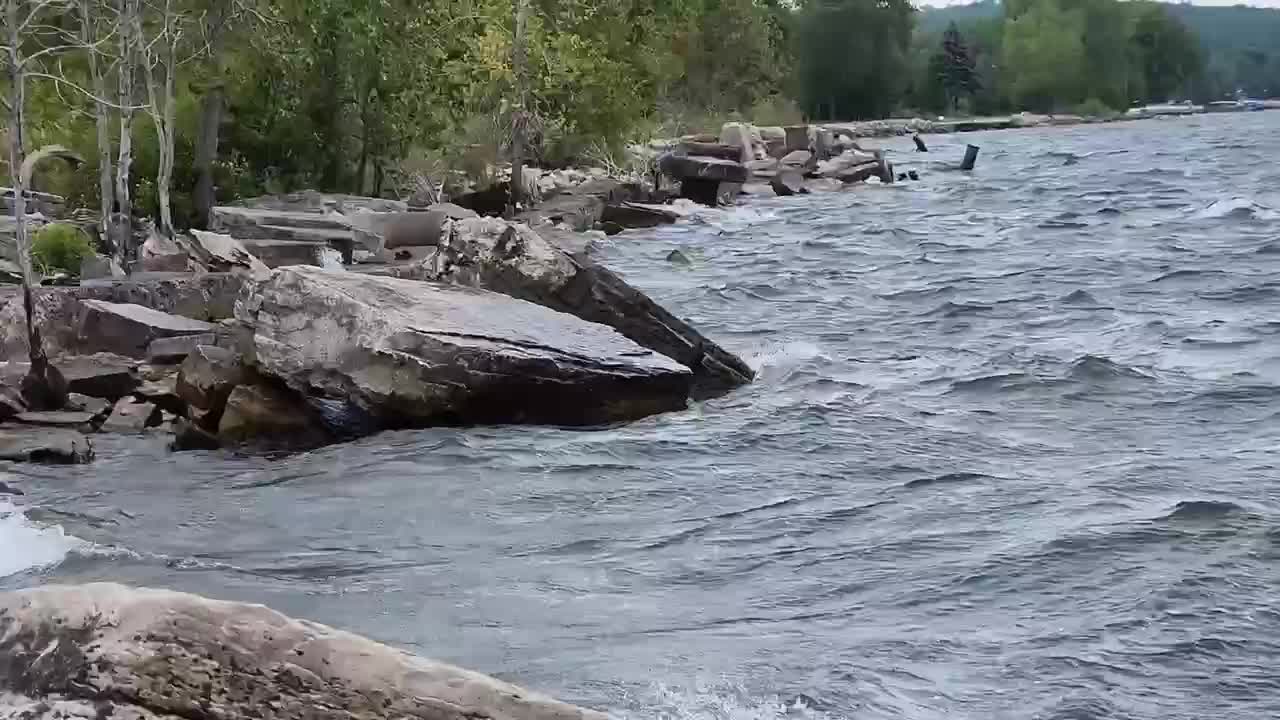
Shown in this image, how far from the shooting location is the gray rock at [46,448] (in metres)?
10.3

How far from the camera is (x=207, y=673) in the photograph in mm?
3305

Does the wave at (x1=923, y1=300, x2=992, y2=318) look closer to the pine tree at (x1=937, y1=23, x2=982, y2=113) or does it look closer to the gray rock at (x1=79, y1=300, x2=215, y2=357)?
the gray rock at (x1=79, y1=300, x2=215, y2=357)

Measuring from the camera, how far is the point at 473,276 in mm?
12930

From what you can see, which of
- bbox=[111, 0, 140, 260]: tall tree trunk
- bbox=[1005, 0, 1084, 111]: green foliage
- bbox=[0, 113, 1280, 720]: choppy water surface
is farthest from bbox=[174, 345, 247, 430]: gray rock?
bbox=[1005, 0, 1084, 111]: green foliage

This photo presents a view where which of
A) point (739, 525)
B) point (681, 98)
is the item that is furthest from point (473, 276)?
point (681, 98)

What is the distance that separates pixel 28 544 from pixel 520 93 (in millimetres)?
25029

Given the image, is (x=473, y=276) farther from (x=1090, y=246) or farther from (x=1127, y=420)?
(x=1090, y=246)

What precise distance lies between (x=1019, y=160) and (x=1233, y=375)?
46.2 meters

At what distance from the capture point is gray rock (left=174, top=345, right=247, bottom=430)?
11.0m

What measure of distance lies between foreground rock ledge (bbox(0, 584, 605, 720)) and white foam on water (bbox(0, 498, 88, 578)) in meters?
4.52

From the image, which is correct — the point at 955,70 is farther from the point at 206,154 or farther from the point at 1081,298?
the point at 1081,298

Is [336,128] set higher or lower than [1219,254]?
higher

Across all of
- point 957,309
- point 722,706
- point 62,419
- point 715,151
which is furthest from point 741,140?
point 722,706

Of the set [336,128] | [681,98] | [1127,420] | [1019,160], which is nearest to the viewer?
[1127,420]
